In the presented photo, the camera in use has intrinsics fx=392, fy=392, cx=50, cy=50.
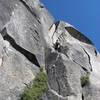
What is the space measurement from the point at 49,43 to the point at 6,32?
5002 millimetres

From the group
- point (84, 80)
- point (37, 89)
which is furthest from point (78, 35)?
point (37, 89)

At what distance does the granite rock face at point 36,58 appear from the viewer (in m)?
22.0

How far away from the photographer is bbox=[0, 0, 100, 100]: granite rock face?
21969mm

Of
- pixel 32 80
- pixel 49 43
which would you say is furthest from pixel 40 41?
pixel 32 80

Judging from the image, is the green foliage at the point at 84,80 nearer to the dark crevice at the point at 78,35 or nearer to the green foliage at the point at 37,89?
the green foliage at the point at 37,89

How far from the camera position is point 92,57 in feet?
96.2

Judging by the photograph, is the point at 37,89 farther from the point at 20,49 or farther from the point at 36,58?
the point at 20,49

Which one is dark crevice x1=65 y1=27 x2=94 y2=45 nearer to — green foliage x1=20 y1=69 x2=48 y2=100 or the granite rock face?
the granite rock face

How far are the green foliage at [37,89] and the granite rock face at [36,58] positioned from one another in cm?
29

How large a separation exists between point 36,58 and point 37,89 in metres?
2.60

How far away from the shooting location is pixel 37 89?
22.4 meters

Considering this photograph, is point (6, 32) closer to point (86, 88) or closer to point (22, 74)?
point (22, 74)

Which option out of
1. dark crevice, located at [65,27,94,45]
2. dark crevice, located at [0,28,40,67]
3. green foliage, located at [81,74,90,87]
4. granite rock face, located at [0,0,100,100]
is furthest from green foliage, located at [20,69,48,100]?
dark crevice, located at [65,27,94,45]

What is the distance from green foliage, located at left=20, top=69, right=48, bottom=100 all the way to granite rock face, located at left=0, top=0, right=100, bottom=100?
0.29 metres
